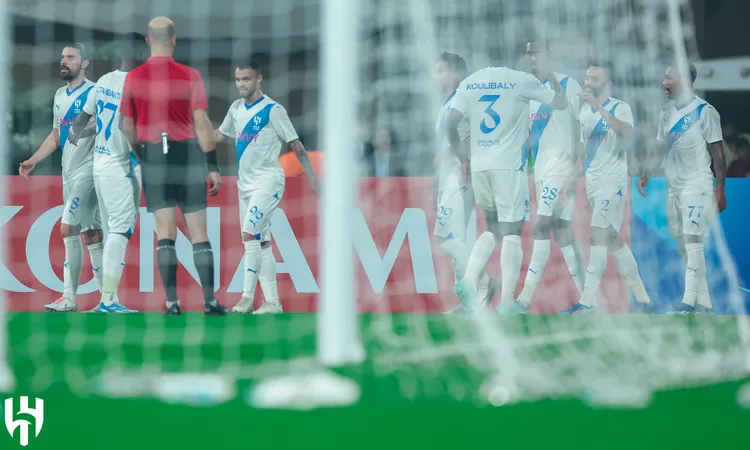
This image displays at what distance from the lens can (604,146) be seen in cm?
627

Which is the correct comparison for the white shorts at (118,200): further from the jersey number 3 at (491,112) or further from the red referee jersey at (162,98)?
the jersey number 3 at (491,112)

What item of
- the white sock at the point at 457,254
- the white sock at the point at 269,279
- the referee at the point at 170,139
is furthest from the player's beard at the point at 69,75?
the white sock at the point at 457,254

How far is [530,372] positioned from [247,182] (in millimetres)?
2901

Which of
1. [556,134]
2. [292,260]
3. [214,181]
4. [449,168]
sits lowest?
[292,260]

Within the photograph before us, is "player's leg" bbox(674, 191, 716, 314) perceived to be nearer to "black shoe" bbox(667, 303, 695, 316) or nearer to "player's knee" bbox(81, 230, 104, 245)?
"black shoe" bbox(667, 303, 695, 316)

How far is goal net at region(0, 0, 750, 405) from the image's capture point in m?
4.55

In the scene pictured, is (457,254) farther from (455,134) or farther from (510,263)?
(455,134)

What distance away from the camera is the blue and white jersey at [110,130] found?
5895 mm

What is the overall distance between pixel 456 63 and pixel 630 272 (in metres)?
1.72

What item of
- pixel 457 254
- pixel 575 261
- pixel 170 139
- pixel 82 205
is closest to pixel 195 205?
pixel 170 139

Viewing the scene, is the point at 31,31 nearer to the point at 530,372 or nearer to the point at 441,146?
the point at 441,146

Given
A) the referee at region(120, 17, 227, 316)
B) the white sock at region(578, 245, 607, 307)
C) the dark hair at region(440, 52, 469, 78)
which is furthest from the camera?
the white sock at region(578, 245, 607, 307)

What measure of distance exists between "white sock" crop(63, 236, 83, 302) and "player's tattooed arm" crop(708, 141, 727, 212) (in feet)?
13.1

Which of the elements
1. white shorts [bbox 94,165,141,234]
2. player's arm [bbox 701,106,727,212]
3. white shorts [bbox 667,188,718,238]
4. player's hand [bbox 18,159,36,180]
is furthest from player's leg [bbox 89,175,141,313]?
player's arm [bbox 701,106,727,212]
